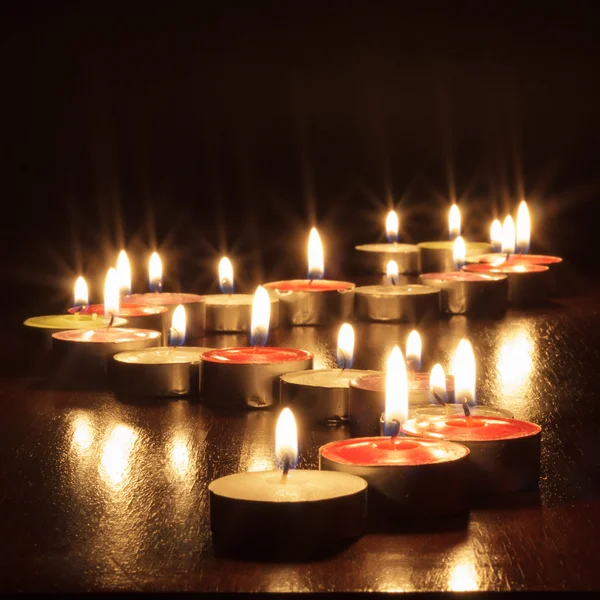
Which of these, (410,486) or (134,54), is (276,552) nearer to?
(410,486)

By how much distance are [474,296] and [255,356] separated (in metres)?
0.81

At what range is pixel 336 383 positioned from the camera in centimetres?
156

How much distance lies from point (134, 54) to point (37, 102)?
1.24 ft

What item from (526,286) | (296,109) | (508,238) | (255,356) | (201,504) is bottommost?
(201,504)

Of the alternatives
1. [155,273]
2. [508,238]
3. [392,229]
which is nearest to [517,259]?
[508,238]

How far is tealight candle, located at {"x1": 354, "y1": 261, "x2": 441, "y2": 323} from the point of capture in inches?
91.1

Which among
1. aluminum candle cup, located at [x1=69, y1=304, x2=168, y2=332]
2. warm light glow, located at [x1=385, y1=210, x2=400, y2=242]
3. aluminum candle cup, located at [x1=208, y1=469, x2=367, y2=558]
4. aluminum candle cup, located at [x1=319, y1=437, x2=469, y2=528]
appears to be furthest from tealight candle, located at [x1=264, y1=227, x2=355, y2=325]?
aluminum candle cup, located at [x1=208, y1=469, x2=367, y2=558]

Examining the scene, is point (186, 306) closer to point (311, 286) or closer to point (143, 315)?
point (143, 315)

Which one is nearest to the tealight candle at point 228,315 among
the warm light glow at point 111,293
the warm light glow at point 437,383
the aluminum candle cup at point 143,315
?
the aluminum candle cup at point 143,315

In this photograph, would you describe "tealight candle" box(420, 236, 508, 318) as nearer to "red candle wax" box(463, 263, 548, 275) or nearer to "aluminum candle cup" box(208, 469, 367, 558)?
"red candle wax" box(463, 263, 548, 275)

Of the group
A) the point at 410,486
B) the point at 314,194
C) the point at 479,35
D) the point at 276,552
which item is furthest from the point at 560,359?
the point at 479,35

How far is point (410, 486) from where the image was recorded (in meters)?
1.10

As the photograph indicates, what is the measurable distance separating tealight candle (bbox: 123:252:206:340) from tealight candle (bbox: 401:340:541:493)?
34.9 inches

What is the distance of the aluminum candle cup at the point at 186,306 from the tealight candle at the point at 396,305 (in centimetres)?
30
